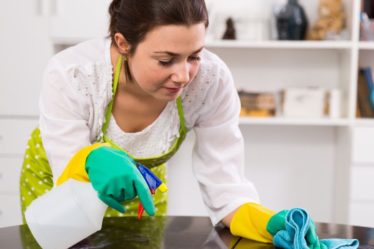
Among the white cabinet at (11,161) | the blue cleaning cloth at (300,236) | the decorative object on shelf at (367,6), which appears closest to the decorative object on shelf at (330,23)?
the decorative object on shelf at (367,6)

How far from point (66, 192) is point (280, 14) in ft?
7.40

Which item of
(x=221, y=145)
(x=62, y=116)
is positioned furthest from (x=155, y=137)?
(x=62, y=116)

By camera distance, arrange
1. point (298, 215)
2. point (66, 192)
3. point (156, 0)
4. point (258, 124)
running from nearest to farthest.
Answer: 1. point (66, 192)
2. point (298, 215)
3. point (156, 0)
4. point (258, 124)

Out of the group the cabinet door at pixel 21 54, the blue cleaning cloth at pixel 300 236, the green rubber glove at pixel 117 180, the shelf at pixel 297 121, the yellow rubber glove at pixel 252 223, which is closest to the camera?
the green rubber glove at pixel 117 180

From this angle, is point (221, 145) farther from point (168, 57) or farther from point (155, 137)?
point (168, 57)

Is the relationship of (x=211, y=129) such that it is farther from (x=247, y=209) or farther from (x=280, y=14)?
(x=280, y=14)

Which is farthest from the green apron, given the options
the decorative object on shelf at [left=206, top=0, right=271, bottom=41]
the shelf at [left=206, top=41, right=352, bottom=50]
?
the decorative object on shelf at [left=206, top=0, right=271, bottom=41]

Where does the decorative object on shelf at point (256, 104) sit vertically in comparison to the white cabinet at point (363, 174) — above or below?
above

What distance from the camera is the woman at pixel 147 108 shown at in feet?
4.76

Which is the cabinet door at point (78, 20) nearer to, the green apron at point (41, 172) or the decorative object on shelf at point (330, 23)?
the decorative object on shelf at point (330, 23)

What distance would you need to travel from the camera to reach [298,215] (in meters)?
1.36

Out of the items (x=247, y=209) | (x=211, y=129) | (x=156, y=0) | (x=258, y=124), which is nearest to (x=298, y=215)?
(x=247, y=209)

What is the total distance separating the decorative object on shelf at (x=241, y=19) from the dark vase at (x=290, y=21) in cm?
11

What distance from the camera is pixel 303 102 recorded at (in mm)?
3344
